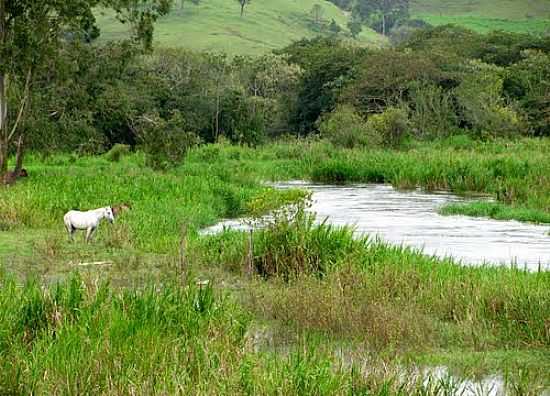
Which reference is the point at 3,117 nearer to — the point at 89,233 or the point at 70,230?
the point at 70,230

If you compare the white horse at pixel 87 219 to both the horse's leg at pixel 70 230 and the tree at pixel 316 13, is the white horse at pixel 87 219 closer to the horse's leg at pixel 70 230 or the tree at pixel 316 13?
the horse's leg at pixel 70 230

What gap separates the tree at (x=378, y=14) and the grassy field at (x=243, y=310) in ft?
499

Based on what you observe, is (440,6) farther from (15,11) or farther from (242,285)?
(242,285)

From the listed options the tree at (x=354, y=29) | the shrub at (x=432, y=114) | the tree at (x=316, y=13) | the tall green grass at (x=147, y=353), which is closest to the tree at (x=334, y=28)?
the tree at (x=354, y=29)

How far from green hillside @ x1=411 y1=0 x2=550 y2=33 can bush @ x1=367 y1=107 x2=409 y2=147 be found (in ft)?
269

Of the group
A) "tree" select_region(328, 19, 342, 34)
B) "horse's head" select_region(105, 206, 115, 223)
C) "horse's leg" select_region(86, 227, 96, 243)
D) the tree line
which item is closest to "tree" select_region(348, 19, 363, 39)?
"tree" select_region(328, 19, 342, 34)

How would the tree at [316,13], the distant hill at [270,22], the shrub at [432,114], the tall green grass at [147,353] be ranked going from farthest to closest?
the tree at [316,13] < the distant hill at [270,22] < the shrub at [432,114] < the tall green grass at [147,353]

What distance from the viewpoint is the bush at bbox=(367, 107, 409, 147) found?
4425cm

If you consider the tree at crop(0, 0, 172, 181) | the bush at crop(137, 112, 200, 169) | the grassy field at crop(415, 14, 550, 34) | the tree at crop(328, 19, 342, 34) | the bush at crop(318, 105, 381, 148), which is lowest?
the bush at crop(318, 105, 381, 148)

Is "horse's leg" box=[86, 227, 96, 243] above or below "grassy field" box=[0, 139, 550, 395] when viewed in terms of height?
below

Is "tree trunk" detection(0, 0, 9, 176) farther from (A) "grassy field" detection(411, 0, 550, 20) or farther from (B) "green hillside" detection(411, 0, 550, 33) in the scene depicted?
(A) "grassy field" detection(411, 0, 550, 20)

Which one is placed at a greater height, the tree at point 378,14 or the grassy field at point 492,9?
the grassy field at point 492,9

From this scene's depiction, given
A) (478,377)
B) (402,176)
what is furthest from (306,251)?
(402,176)

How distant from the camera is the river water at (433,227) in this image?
669 inches
